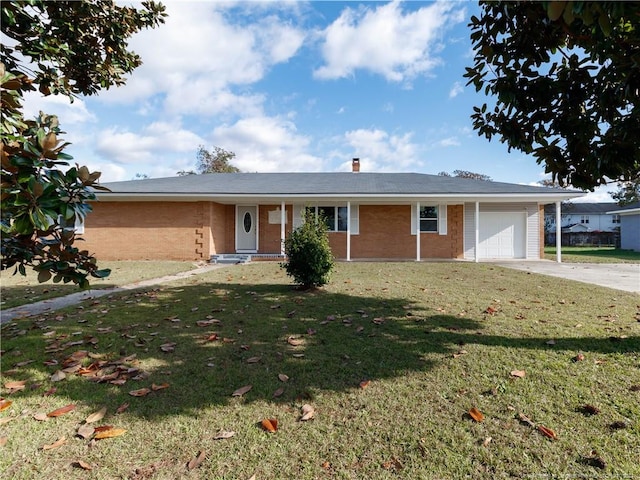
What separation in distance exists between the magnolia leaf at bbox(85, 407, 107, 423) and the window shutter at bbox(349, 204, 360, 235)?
574 inches

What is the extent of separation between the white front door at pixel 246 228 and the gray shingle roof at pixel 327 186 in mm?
1311

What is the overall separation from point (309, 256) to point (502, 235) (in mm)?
13266

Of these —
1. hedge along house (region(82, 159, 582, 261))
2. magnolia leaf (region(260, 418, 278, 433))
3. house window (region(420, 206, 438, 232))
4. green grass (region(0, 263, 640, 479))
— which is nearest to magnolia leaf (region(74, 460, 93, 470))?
green grass (region(0, 263, 640, 479))

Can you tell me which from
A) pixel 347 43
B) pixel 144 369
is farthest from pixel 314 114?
pixel 144 369

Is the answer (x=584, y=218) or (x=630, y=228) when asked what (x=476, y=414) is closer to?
(x=630, y=228)

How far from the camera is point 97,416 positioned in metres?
2.74

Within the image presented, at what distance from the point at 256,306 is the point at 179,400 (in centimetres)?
348

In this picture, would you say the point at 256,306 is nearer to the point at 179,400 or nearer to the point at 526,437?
the point at 179,400

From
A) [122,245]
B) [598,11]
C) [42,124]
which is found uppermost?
[598,11]

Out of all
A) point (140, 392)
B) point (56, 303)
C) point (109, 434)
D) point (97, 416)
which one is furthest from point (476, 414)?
point (56, 303)

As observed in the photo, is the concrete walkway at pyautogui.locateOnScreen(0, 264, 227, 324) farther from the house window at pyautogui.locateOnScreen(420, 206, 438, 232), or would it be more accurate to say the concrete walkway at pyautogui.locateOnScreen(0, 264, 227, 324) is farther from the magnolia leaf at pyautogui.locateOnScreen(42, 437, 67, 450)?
the house window at pyautogui.locateOnScreen(420, 206, 438, 232)

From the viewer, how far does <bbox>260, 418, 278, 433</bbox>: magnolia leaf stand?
2557 millimetres

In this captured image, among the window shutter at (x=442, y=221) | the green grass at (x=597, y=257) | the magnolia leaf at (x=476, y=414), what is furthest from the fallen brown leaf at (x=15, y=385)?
the green grass at (x=597, y=257)

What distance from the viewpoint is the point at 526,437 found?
7.97 feet
